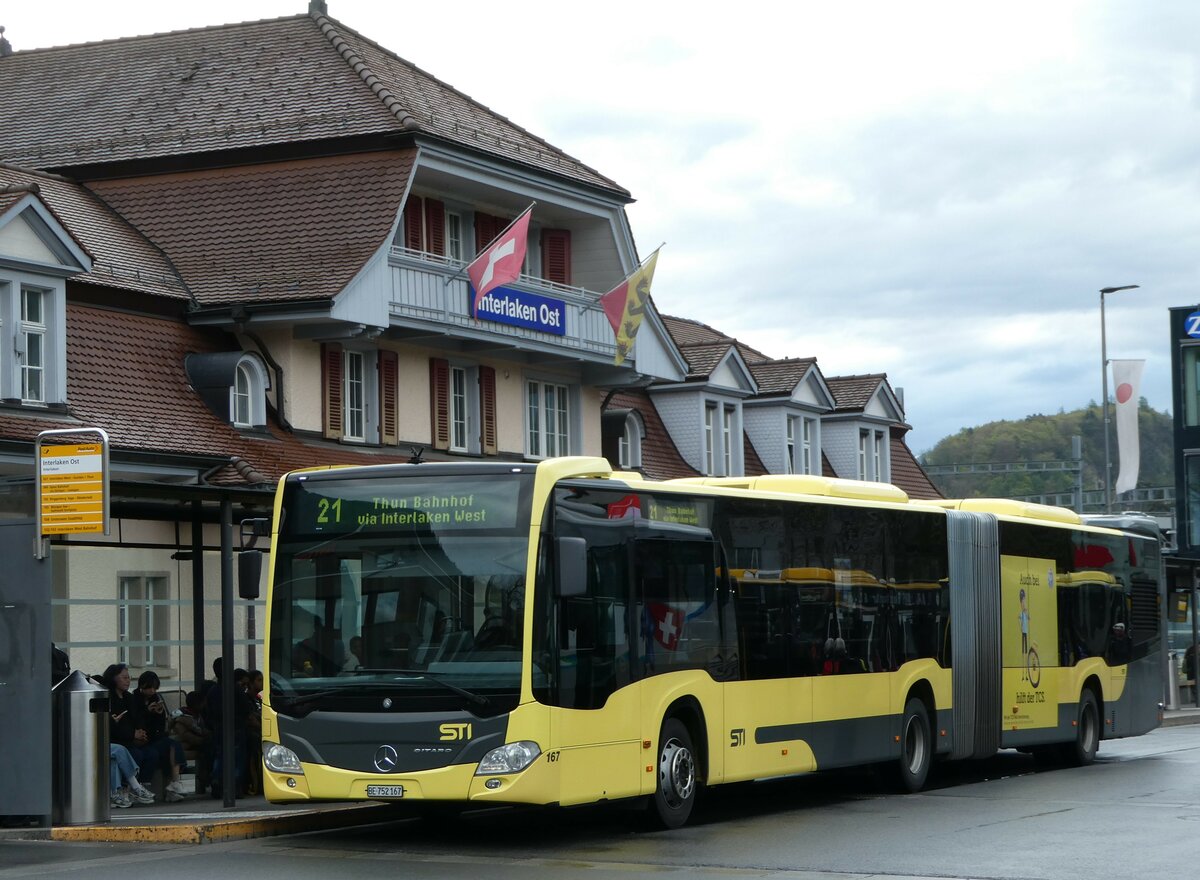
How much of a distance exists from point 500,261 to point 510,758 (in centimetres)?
1818

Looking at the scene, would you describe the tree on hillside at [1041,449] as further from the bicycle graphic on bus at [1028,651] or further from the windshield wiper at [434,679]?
A: the windshield wiper at [434,679]

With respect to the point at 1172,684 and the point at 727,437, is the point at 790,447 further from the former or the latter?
the point at 1172,684

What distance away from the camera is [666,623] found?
54.6ft

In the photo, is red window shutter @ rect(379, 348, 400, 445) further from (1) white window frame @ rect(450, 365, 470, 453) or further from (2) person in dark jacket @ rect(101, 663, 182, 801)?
(2) person in dark jacket @ rect(101, 663, 182, 801)

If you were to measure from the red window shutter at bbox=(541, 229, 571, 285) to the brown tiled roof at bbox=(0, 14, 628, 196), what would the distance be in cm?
123

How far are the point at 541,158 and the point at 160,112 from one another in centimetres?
688

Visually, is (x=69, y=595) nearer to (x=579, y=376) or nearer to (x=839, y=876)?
(x=579, y=376)

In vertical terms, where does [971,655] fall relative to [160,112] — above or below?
below

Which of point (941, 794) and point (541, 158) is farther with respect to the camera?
point (541, 158)

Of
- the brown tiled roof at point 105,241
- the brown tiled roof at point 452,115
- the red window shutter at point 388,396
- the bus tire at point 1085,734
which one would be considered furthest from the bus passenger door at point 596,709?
the brown tiled roof at point 452,115

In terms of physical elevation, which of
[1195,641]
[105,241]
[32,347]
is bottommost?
[1195,641]

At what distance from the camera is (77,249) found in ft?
87.2

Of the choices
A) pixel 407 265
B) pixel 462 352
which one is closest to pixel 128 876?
pixel 407 265

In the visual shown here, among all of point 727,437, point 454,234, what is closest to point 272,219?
point 454,234
